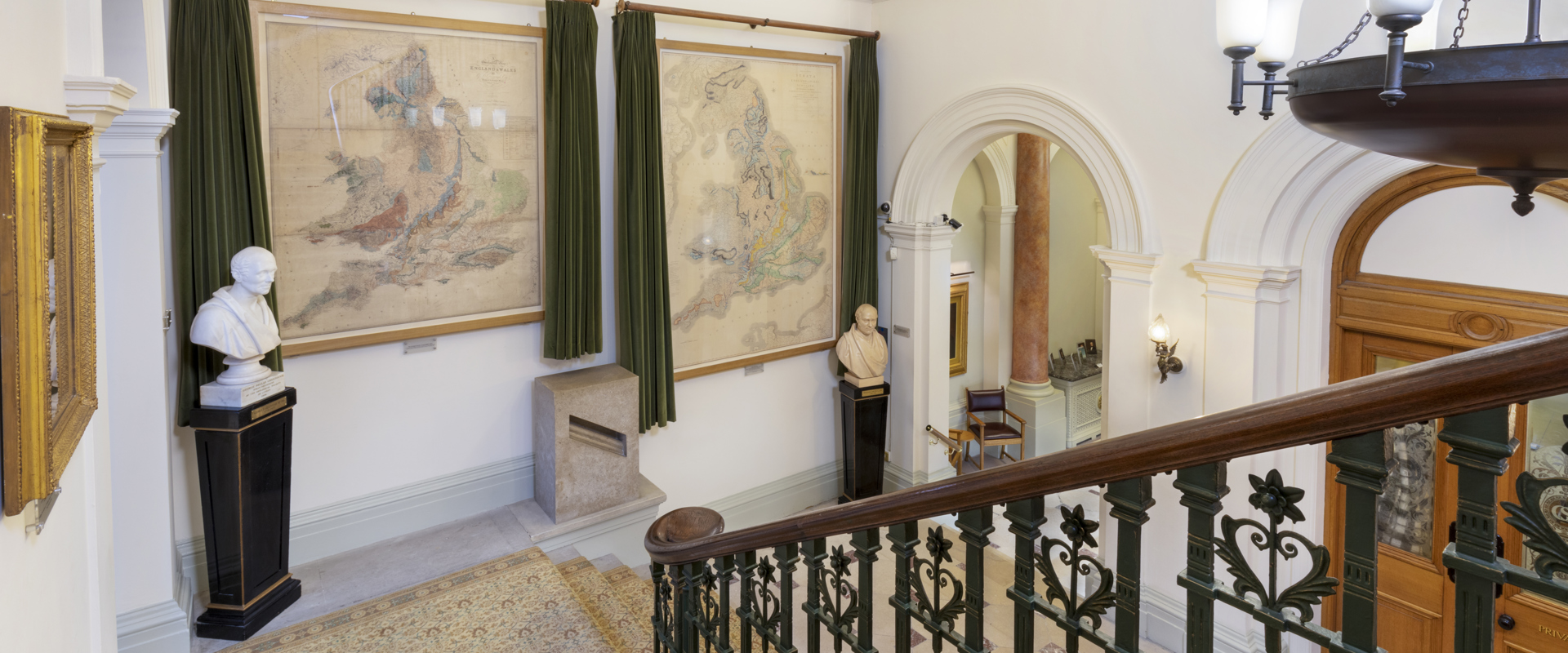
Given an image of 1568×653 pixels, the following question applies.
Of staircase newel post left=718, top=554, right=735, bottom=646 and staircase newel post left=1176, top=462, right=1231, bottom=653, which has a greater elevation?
staircase newel post left=1176, top=462, right=1231, bottom=653

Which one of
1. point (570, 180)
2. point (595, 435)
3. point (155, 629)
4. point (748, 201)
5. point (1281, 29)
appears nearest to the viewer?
point (1281, 29)

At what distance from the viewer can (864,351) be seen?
25.7 ft

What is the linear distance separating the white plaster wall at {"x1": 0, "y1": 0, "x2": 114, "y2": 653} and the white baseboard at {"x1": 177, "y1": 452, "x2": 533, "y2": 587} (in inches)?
110

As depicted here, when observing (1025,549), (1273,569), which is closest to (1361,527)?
(1273,569)

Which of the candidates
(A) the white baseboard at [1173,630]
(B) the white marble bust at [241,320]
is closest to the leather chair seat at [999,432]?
(A) the white baseboard at [1173,630]

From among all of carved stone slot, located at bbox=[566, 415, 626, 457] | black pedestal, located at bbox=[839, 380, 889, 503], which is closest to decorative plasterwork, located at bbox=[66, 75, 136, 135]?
carved stone slot, located at bbox=[566, 415, 626, 457]

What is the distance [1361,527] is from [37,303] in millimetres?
2144

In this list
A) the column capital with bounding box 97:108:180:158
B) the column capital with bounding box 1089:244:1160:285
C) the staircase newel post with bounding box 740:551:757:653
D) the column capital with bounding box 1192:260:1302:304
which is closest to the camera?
the staircase newel post with bounding box 740:551:757:653

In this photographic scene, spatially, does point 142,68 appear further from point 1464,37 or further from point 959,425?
point 959,425

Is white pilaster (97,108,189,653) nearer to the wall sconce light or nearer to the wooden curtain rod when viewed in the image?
the wooden curtain rod

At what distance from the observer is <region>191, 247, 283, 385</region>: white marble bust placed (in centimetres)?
456

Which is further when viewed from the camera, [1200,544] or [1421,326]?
[1421,326]

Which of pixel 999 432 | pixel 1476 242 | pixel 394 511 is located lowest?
pixel 999 432

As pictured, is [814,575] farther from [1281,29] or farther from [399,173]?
[399,173]
